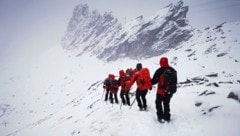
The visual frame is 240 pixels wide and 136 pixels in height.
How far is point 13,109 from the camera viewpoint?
6175 cm

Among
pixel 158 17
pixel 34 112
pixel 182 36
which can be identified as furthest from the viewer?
pixel 158 17

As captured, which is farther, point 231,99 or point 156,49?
point 156,49

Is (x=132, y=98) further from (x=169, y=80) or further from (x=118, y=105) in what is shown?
(x=169, y=80)

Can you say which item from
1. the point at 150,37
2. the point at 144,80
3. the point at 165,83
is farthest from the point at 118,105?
the point at 150,37

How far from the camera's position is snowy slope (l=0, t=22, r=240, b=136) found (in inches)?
315

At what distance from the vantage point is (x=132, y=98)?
1639 centimetres

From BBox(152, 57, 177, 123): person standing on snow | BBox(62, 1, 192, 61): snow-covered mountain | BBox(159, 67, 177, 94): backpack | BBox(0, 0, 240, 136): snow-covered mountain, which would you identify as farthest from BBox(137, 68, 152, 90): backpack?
BBox(62, 1, 192, 61): snow-covered mountain

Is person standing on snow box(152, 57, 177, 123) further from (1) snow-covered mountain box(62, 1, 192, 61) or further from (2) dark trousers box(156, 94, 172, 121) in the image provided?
(1) snow-covered mountain box(62, 1, 192, 61)

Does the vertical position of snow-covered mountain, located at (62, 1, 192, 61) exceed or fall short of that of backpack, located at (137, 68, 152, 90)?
it exceeds it

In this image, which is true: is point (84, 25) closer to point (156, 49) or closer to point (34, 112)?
point (156, 49)

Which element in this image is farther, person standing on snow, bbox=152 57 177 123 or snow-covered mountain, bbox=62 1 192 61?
snow-covered mountain, bbox=62 1 192 61

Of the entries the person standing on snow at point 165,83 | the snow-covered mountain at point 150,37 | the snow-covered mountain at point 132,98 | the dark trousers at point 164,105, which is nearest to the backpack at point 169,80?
the person standing on snow at point 165,83

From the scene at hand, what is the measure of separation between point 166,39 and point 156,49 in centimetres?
536

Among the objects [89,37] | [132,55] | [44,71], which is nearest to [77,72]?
[132,55]
